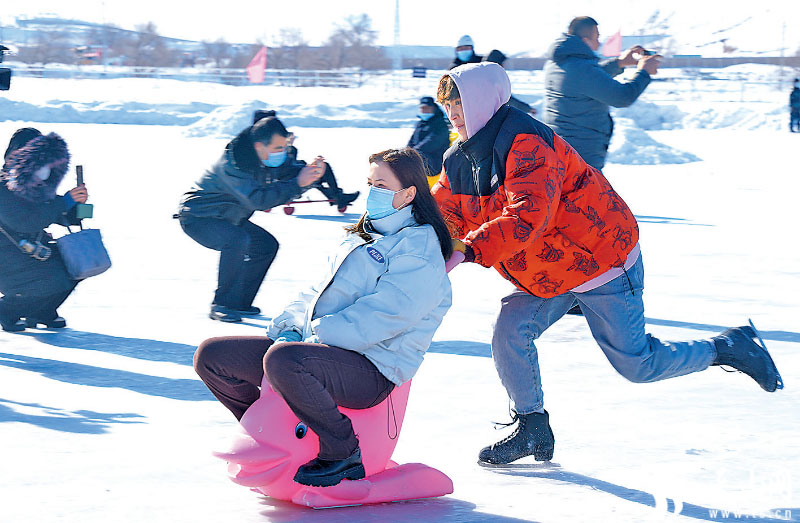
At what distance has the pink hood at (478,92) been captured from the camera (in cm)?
347

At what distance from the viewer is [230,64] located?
67.6 m

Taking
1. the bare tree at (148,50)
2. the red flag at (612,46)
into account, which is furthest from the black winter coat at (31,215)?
the bare tree at (148,50)

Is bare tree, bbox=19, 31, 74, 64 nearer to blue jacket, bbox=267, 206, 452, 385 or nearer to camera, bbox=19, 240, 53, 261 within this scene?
camera, bbox=19, 240, 53, 261

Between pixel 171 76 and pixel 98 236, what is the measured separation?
39.9 meters

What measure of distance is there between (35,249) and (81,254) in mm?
239

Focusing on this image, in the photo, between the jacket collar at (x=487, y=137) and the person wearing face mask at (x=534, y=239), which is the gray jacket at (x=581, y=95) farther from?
the jacket collar at (x=487, y=137)

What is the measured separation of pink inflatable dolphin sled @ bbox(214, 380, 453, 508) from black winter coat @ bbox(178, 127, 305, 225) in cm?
318

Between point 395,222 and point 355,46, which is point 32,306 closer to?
point 395,222

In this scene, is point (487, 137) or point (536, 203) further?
point (487, 137)

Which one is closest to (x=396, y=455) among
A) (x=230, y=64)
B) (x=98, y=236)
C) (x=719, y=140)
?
(x=98, y=236)

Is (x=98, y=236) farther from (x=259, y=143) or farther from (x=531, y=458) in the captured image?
(x=531, y=458)

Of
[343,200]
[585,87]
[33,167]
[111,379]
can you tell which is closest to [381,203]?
[111,379]

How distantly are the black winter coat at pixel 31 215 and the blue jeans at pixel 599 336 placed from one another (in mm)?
3003

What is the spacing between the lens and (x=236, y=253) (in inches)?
251
